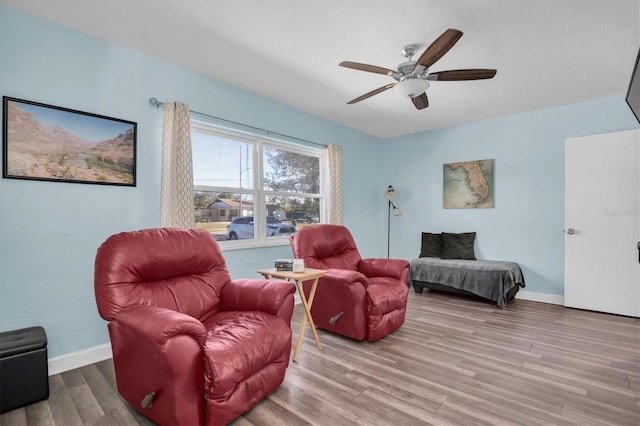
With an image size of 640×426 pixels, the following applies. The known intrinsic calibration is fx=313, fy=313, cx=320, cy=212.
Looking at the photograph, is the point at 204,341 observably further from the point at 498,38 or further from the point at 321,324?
the point at 498,38

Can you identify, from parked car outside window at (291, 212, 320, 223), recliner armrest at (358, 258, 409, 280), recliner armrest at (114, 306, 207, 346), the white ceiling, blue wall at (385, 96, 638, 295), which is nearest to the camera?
recliner armrest at (114, 306, 207, 346)

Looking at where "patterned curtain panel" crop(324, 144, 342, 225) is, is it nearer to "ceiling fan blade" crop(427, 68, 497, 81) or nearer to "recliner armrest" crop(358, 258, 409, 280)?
"recliner armrest" crop(358, 258, 409, 280)

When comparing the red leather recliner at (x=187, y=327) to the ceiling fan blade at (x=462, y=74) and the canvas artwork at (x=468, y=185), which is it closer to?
the ceiling fan blade at (x=462, y=74)

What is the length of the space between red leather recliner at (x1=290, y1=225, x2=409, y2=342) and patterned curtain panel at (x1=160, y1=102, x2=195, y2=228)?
1.06 metres

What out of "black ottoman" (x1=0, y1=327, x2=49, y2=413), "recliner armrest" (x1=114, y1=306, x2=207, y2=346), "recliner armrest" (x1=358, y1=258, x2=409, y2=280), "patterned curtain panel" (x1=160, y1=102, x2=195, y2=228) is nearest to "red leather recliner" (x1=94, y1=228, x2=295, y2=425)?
"recliner armrest" (x1=114, y1=306, x2=207, y2=346)

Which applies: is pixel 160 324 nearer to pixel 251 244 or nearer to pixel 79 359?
pixel 79 359

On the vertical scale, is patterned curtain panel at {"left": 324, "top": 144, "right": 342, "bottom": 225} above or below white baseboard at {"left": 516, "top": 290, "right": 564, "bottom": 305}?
above

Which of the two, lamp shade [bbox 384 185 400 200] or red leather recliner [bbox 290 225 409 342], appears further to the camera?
lamp shade [bbox 384 185 400 200]

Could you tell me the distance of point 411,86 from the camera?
8.18 ft

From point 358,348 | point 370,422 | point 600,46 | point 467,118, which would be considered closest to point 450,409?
point 370,422

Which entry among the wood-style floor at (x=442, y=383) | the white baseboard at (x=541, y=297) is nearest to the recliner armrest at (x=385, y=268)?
the wood-style floor at (x=442, y=383)

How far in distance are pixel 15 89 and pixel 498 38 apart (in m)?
3.56

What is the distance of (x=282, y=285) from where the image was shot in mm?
2090

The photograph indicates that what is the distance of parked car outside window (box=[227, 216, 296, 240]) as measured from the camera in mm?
3518
